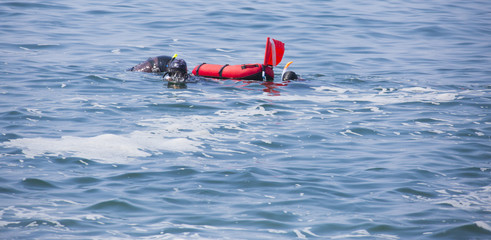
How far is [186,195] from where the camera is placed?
686 centimetres

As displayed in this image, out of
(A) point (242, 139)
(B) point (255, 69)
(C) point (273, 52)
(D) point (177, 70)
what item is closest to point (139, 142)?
(A) point (242, 139)

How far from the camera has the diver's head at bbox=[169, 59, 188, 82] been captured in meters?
12.5

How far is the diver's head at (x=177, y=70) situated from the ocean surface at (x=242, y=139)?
38 centimetres

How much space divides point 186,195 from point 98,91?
5701mm

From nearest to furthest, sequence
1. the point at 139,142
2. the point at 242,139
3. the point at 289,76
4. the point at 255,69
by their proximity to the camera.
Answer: the point at 139,142 → the point at 242,139 → the point at 255,69 → the point at 289,76

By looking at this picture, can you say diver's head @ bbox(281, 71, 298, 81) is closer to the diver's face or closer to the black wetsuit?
the diver's face

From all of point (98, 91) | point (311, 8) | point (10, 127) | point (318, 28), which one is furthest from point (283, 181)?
point (311, 8)

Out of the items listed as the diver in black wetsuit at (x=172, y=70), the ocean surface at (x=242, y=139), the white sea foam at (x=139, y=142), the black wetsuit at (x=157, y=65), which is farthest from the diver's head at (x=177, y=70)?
the white sea foam at (x=139, y=142)

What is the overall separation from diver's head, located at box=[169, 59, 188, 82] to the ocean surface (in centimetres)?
38

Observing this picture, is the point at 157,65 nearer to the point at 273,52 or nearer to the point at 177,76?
the point at 177,76

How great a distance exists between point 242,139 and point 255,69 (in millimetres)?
3884

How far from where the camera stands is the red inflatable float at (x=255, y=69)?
495 inches

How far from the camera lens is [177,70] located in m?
12.6

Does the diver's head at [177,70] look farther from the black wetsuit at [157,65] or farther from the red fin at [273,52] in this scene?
the red fin at [273,52]
